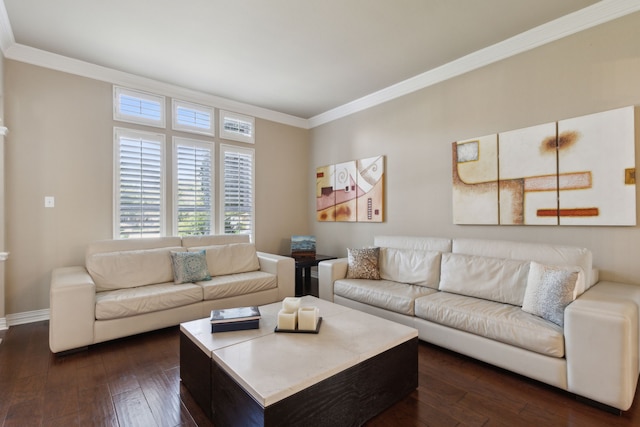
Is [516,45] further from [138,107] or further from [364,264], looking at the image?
[138,107]

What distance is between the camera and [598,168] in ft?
7.77

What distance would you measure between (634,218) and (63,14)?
480 centimetres

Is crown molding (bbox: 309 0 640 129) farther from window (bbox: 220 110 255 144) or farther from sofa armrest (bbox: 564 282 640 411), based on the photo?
sofa armrest (bbox: 564 282 640 411)

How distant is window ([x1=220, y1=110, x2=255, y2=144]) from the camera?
4.36 m

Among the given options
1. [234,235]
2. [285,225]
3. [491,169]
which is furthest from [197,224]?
[491,169]

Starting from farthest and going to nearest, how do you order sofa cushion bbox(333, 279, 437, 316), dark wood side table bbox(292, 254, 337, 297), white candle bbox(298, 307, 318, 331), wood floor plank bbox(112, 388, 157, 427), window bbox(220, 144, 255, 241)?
window bbox(220, 144, 255, 241) < dark wood side table bbox(292, 254, 337, 297) < sofa cushion bbox(333, 279, 437, 316) < white candle bbox(298, 307, 318, 331) < wood floor plank bbox(112, 388, 157, 427)

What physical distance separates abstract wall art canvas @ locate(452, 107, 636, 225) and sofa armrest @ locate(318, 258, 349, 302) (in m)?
1.38

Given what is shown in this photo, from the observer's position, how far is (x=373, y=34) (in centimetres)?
275

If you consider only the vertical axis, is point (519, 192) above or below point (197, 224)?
above

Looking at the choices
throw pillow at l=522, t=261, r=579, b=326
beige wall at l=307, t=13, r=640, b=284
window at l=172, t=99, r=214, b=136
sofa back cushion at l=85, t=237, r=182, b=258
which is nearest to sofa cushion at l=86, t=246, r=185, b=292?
sofa back cushion at l=85, t=237, r=182, b=258

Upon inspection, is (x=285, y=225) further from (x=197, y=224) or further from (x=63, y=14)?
(x=63, y=14)

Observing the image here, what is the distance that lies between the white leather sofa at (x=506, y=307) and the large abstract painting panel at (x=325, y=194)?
1415 mm

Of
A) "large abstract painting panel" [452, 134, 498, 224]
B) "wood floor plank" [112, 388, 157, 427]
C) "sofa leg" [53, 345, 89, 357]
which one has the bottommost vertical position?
"wood floor plank" [112, 388, 157, 427]

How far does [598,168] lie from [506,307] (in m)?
1.33
